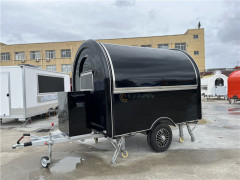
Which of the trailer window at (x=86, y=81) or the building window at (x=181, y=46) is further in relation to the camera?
the building window at (x=181, y=46)

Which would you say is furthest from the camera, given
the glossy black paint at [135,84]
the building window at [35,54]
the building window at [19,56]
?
the building window at [19,56]

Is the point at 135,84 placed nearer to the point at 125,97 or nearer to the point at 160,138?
the point at 125,97

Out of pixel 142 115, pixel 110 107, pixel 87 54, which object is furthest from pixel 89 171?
pixel 87 54

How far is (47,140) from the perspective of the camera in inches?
202

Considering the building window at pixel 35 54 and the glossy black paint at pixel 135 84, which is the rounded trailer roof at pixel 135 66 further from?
the building window at pixel 35 54

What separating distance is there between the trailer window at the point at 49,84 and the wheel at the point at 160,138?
8.12m

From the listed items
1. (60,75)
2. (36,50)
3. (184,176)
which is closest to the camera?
(184,176)

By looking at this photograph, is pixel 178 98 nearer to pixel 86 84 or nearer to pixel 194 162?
pixel 194 162

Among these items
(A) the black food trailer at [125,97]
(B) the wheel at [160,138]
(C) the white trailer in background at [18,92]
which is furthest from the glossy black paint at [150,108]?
(C) the white trailer in background at [18,92]

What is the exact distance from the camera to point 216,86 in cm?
2267

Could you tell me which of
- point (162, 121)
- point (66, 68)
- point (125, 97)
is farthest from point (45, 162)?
point (66, 68)

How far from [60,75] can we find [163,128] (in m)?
10.5

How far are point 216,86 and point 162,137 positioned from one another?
19507 mm

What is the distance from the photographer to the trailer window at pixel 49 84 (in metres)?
11.7
